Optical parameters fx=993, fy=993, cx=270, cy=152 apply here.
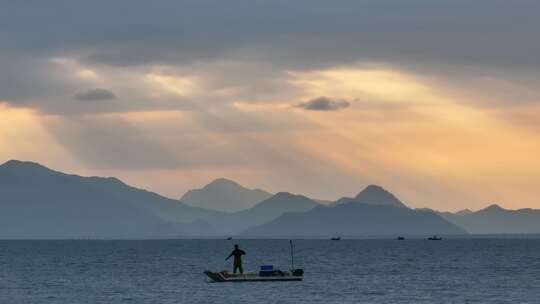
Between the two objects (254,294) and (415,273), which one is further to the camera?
(415,273)

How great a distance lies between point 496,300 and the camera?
8519cm

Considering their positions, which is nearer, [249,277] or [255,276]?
[249,277]

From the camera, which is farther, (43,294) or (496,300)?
(43,294)

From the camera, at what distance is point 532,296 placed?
291ft

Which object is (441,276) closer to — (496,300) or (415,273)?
(415,273)

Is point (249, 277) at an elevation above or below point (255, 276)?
below

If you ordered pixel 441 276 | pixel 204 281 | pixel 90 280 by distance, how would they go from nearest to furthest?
pixel 204 281 < pixel 90 280 < pixel 441 276

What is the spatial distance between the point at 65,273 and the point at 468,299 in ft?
200

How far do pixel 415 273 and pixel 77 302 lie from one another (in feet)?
185

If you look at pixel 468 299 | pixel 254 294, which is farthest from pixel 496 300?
pixel 254 294

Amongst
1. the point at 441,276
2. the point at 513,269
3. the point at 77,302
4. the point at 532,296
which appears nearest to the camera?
the point at 77,302

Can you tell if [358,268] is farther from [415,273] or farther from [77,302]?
[77,302]

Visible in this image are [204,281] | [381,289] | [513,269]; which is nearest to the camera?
[381,289]

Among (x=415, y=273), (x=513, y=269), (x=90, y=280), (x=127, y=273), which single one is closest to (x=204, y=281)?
(x=90, y=280)
